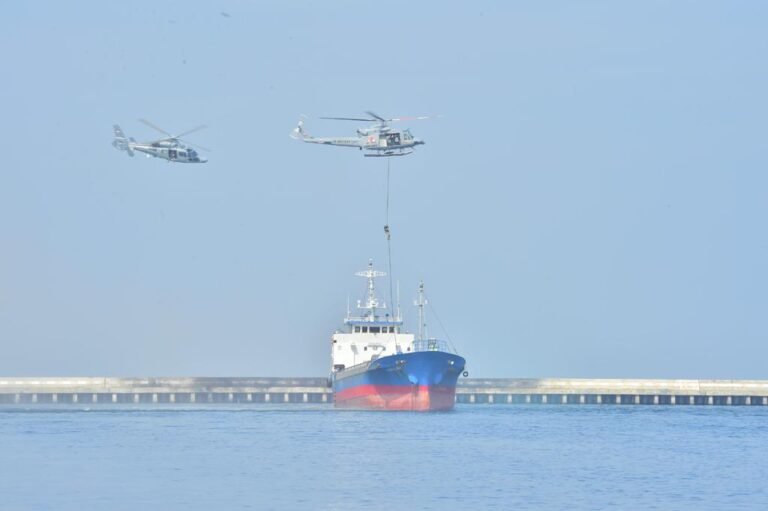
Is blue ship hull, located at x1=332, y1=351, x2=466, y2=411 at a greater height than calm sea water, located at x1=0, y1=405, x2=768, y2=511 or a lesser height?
greater

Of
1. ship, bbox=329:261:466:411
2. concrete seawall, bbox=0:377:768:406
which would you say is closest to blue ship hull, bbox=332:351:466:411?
ship, bbox=329:261:466:411

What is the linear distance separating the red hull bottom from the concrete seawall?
30108 mm

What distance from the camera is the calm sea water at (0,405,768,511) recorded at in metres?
55.6

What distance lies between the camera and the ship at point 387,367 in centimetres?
9981

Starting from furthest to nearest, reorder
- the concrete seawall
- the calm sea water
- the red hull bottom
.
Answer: the concrete seawall
the red hull bottom
the calm sea water

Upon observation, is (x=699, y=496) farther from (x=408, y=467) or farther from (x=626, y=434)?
(x=626, y=434)

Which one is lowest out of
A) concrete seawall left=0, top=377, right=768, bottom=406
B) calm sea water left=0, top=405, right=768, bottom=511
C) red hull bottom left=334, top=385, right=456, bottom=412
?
calm sea water left=0, top=405, right=768, bottom=511

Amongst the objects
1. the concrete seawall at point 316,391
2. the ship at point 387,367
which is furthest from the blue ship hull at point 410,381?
the concrete seawall at point 316,391

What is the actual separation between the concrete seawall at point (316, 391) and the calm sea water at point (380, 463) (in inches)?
1229

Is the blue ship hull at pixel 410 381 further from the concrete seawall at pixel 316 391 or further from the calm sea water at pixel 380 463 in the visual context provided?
the concrete seawall at pixel 316 391

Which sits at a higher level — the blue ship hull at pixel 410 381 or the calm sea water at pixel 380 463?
the blue ship hull at pixel 410 381

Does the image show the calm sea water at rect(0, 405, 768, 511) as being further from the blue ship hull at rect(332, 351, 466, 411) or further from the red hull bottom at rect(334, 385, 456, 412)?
the blue ship hull at rect(332, 351, 466, 411)

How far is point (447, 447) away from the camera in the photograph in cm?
7419

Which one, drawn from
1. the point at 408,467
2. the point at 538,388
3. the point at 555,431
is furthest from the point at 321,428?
the point at 538,388
